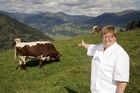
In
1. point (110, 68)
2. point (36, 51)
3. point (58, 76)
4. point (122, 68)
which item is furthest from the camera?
point (36, 51)

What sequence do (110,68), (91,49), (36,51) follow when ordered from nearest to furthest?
1. (110,68)
2. (91,49)
3. (36,51)

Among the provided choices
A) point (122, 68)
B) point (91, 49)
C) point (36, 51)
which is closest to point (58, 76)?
point (36, 51)

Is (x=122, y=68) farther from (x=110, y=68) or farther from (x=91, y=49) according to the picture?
(x=91, y=49)

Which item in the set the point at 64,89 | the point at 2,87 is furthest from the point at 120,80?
the point at 2,87

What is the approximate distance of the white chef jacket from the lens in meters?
8.08

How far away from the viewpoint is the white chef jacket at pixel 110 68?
8078 millimetres

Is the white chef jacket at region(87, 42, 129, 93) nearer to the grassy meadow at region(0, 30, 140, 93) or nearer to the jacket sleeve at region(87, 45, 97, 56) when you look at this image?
the jacket sleeve at region(87, 45, 97, 56)

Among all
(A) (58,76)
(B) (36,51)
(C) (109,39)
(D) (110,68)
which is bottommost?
(A) (58,76)

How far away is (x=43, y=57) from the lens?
94.8 feet

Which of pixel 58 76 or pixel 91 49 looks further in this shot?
pixel 58 76

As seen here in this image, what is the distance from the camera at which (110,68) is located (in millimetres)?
8281

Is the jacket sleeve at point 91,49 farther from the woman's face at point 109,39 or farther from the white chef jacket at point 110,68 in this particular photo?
A: the woman's face at point 109,39

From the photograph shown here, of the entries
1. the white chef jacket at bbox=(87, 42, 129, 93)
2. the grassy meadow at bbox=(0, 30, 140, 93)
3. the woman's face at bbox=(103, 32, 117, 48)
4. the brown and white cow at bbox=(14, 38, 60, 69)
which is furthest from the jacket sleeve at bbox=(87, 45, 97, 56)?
the brown and white cow at bbox=(14, 38, 60, 69)

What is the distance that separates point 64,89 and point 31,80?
571 centimetres
